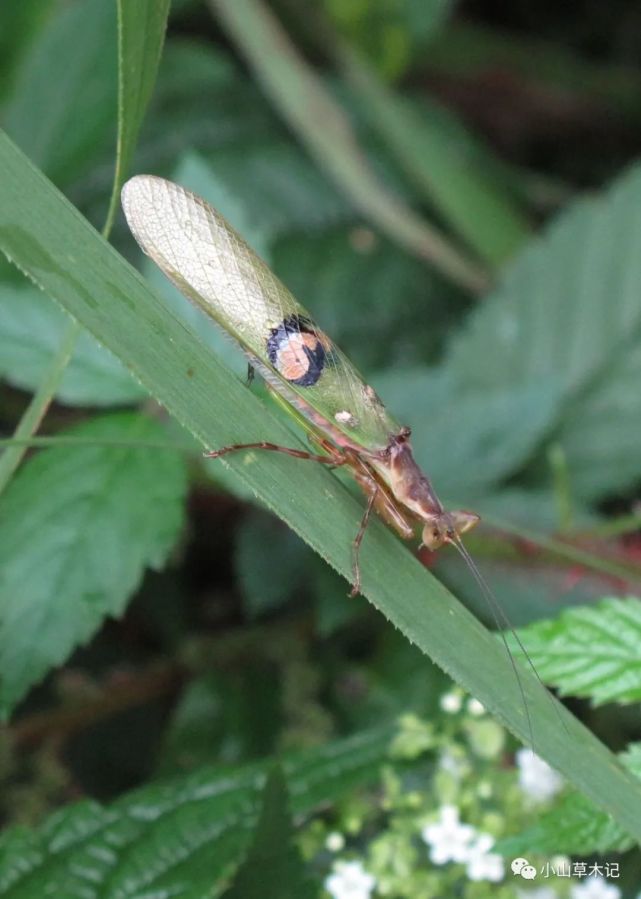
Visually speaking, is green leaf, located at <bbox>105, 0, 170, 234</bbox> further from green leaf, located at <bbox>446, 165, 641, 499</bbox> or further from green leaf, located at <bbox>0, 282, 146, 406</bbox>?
green leaf, located at <bbox>446, 165, 641, 499</bbox>

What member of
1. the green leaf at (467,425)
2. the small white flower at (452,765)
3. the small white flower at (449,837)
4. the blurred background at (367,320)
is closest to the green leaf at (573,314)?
the blurred background at (367,320)

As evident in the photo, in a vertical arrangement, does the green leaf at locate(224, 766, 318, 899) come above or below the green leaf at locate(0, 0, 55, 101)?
below

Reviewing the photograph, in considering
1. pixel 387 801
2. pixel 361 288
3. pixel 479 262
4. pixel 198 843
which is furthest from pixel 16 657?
pixel 479 262

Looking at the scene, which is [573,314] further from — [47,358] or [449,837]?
[449,837]

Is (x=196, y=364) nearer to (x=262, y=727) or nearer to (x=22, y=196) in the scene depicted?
(x=22, y=196)

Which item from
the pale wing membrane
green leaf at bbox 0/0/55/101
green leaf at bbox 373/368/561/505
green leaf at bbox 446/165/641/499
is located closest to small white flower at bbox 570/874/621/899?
the pale wing membrane
